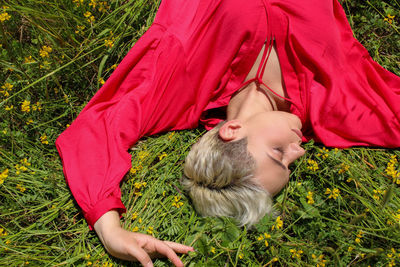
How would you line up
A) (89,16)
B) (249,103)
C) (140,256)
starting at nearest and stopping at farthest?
1. (140,256)
2. (249,103)
3. (89,16)

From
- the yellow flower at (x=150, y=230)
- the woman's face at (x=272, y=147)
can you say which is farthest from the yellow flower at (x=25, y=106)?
the woman's face at (x=272, y=147)

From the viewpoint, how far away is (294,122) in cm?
228

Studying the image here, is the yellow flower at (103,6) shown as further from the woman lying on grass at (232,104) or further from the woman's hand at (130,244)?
the woman's hand at (130,244)

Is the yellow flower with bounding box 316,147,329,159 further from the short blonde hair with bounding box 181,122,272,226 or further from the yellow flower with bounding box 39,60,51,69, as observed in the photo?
the yellow flower with bounding box 39,60,51,69

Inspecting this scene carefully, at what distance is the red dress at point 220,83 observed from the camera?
236 centimetres

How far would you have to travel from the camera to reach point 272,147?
6.85ft

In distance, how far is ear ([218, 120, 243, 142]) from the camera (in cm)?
213

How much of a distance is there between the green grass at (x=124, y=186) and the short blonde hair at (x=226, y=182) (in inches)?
3.6

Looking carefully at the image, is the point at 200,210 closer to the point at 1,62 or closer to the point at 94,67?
the point at 94,67

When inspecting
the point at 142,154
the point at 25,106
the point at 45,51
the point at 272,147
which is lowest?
the point at 142,154

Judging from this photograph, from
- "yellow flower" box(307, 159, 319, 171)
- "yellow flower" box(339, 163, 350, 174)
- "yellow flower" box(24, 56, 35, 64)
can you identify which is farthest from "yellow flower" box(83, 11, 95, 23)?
"yellow flower" box(339, 163, 350, 174)

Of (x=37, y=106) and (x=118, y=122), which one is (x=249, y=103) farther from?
(x=37, y=106)

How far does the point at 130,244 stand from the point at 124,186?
58cm

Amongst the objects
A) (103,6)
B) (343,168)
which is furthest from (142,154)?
(343,168)
